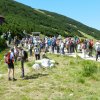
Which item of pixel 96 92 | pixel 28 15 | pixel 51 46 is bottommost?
pixel 96 92

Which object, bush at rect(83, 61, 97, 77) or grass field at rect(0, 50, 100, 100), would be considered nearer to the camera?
grass field at rect(0, 50, 100, 100)

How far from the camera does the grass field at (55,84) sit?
17531 mm

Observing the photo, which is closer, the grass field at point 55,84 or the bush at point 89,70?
the grass field at point 55,84

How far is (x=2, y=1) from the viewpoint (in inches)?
4737

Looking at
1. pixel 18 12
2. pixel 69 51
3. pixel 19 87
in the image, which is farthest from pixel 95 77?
pixel 18 12

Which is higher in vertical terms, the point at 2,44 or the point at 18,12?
the point at 18,12

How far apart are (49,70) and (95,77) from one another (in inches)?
139

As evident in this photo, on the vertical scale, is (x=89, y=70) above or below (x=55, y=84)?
above

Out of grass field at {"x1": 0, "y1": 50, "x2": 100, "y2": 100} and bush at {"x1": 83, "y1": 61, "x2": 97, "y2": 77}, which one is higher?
bush at {"x1": 83, "y1": 61, "x2": 97, "y2": 77}

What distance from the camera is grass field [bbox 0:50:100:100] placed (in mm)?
17531

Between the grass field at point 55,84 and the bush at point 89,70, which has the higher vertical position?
the bush at point 89,70

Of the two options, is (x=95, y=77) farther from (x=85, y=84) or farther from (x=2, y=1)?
(x=2, y=1)

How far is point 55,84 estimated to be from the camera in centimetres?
1994

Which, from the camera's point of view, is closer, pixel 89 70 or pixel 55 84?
pixel 55 84
